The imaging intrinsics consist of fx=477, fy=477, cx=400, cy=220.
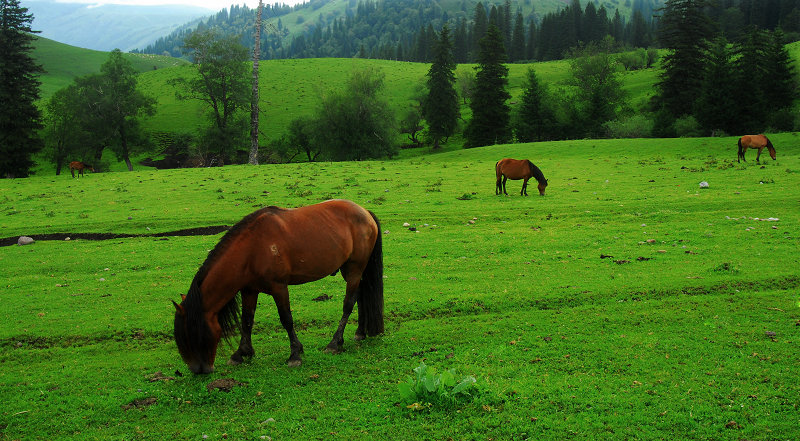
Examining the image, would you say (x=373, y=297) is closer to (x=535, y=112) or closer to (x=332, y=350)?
(x=332, y=350)

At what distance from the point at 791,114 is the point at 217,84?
194 feet

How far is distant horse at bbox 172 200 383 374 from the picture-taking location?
20.5 feet

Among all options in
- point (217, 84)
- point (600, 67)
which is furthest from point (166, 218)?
point (600, 67)

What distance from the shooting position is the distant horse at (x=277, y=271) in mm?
6242

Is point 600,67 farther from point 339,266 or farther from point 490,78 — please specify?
point 339,266

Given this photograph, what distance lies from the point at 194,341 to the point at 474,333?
4120 millimetres

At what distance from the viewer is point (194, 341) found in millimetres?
Result: 6168

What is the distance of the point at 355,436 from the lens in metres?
4.98

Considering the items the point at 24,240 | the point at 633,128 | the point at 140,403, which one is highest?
the point at 633,128

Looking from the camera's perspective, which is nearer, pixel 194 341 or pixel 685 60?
pixel 194 341

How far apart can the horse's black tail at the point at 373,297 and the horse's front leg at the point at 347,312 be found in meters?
0.14

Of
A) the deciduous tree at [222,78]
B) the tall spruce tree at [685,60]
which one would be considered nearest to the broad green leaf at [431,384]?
the deciduous tree at [222,78]

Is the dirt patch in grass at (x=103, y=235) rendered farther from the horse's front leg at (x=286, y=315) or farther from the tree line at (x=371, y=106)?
the tree line at (x=371, y=106)

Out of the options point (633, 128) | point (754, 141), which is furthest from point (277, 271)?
point (633, 128)
